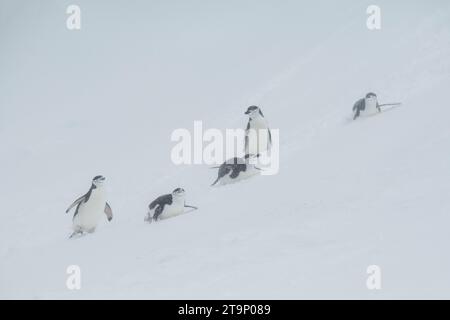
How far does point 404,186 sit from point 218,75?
99.0ft

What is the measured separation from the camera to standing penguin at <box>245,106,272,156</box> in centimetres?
957

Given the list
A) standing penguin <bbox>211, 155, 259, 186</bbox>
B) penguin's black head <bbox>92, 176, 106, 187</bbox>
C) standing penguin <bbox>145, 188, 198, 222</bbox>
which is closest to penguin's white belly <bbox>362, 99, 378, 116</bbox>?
standing penguin <bbox>211, 155, 259, 186</bbox>

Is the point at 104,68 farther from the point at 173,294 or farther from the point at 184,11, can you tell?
the point at 173,294

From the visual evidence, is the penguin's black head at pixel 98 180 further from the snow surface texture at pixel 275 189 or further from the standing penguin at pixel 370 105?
the standing penguin at pixel 370 105

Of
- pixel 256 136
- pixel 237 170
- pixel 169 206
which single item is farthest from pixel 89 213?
pixel 256 136

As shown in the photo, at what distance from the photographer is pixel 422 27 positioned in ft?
63.0

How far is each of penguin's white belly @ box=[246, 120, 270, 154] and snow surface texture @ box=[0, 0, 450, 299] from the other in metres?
0.56

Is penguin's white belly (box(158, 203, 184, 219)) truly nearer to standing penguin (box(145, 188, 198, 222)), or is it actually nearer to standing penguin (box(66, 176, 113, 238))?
standing penguin (box(145, 188, 198, 222))

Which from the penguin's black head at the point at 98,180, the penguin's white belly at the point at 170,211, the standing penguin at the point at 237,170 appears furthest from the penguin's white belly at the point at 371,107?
the penguin's black head at the point at 98,180

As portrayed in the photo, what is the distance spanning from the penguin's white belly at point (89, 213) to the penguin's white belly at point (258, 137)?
9.52 ft

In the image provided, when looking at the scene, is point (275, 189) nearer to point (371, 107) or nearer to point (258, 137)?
point (258, 137)

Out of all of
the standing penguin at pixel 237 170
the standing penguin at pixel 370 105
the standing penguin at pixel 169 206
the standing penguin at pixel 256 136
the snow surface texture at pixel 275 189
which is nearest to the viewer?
the snow surface texture at pixel 275 189

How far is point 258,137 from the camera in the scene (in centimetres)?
959

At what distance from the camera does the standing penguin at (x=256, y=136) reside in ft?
31.4
